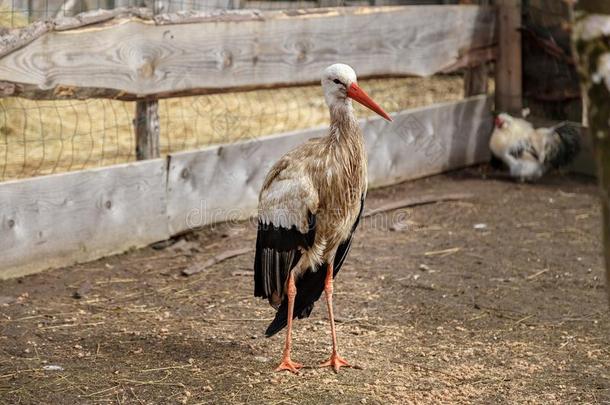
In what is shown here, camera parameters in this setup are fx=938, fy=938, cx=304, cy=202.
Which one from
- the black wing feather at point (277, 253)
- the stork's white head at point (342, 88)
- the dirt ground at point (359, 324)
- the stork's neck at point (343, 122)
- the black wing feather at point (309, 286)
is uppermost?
the stork's white head at point (342, 88)

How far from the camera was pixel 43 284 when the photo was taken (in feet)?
19.2

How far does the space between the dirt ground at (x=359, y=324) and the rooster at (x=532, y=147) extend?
1234 millimetres

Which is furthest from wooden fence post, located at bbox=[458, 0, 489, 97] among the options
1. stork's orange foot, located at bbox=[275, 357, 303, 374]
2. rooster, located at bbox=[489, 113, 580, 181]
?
stork's orange foot, located at bbox=[275, 357, 303, 374]

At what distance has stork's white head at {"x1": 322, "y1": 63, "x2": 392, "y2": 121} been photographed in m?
4.77

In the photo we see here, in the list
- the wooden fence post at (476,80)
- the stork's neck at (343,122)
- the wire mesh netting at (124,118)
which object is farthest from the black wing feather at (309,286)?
the wooden fence post at (476,80)

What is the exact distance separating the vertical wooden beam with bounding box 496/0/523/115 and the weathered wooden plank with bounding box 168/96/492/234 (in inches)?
8.9

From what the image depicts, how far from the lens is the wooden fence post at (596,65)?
85.7 inches

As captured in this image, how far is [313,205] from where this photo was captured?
4.67 metres

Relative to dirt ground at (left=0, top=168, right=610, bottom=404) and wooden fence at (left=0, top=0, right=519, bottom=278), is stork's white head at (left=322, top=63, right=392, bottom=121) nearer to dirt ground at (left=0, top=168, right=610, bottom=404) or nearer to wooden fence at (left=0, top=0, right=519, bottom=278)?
dirt ground at (left=0, top=168, right=610, bottom=404)

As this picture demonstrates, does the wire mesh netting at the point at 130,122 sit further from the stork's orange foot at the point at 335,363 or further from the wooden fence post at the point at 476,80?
the stork's orange foot at the point at 335,363

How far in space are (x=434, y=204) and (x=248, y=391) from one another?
3777 mm

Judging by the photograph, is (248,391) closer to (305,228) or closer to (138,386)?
(138,386)

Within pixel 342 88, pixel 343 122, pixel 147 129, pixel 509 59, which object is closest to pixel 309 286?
pixel 343 122

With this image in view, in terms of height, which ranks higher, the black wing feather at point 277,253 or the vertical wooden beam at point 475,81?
the vertical wooden beam at point 475,81
